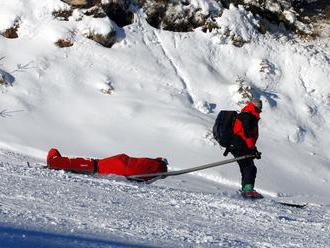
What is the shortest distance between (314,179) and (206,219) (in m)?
6.95

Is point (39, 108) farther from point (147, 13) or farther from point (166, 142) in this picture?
point (147, 13)

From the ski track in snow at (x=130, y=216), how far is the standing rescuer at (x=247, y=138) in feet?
0.88

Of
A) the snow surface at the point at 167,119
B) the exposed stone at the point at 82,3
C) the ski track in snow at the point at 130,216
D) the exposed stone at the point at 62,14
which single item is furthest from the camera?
the exposed stone at the point at 82,3

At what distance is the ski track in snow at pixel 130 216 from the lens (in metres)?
4.40

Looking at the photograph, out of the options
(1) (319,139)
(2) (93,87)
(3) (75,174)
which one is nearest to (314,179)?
(1) (319,139)

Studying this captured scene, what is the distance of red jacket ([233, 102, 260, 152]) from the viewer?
8445 mm

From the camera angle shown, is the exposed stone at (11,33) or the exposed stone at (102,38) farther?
the exposed stone at (102,38)

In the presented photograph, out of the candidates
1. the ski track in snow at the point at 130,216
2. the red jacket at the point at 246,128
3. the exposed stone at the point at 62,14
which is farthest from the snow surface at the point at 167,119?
the red jacket at the point at 246,128

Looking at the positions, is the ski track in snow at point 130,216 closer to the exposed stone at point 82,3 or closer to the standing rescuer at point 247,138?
the standing rescuer at point 247,138

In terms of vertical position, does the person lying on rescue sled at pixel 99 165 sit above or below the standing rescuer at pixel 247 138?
below

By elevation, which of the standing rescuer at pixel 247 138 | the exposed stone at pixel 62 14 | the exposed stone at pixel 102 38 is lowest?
the standing rescuer at pixel 247 138

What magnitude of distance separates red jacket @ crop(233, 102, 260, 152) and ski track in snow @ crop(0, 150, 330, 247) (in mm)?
676

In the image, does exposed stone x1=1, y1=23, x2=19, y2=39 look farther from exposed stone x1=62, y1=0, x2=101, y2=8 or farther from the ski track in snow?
the ski track in snow

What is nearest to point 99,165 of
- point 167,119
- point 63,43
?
point 167,119
